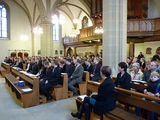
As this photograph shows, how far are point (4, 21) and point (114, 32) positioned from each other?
16.7 m

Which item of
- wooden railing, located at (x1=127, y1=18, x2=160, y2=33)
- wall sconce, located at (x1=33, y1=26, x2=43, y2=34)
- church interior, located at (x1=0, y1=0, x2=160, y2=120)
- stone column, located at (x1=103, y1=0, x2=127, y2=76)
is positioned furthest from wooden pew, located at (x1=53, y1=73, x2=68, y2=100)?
wall sconce, located at (x1=33, y1=26, x2=43, y2=34)

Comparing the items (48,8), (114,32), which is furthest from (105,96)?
(48,8)

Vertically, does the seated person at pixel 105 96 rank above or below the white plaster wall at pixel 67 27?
below

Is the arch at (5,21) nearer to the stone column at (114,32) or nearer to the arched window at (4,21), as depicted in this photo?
the arched window at (4,21)

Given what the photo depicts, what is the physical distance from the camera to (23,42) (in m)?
20.6

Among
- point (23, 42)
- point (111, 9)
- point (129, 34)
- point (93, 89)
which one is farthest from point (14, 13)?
point (93, 89)

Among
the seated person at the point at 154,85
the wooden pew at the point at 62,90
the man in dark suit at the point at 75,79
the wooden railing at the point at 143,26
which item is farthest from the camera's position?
the wooden railing at the point at 143,26

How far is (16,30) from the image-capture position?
20016mm

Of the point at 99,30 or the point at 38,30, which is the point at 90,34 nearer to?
the point at 99,30

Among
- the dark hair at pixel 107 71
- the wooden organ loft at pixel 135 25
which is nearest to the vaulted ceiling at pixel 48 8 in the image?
the wooden organ loft at pixel 135 25

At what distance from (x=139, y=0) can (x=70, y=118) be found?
13.0 m

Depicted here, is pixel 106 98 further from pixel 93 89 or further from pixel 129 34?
pixel 129 34

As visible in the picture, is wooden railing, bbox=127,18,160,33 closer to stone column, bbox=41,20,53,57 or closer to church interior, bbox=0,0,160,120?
church interior, bbox=0,0,160,120

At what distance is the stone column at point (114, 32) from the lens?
23.4 ft
